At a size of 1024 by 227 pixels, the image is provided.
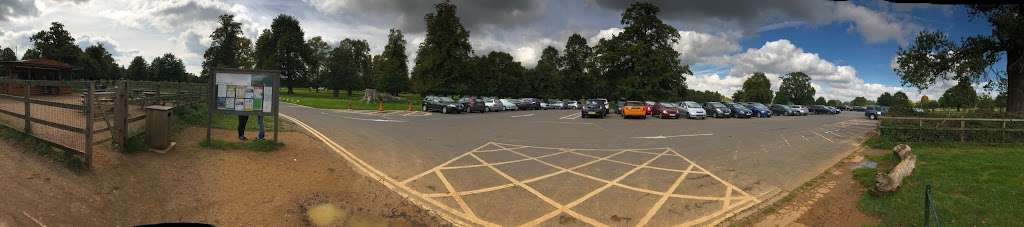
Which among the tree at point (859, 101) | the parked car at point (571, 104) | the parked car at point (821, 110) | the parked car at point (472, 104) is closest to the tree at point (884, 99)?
the tree at point (859, 101)

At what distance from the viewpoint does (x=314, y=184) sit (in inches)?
312

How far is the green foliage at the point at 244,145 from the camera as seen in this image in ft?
33.7

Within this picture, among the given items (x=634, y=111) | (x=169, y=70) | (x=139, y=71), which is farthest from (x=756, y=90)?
(x=139, y=71)

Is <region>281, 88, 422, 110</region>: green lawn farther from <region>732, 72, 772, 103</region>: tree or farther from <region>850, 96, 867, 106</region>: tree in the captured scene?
<region>850, 96, 867, 106</region>: tree

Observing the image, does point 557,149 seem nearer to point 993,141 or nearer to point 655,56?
point 993,141

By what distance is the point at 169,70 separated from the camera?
3275 inches

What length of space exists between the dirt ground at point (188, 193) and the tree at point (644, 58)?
47700mm

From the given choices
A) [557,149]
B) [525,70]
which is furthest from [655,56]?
[557,149]

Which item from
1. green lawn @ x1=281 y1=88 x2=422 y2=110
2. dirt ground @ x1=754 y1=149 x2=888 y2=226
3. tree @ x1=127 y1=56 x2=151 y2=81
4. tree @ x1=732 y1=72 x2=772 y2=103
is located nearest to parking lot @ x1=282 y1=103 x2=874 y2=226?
dirt ground @ x1=754 y1=149 x2=888 y2=226

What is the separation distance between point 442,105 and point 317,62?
166ft

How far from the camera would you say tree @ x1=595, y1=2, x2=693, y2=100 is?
5294 centimetres

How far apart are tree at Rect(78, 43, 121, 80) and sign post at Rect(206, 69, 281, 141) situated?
76502mm

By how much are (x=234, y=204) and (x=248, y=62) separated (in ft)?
267

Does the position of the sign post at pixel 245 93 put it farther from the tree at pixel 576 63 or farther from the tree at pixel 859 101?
the tree at pixel 859 101
